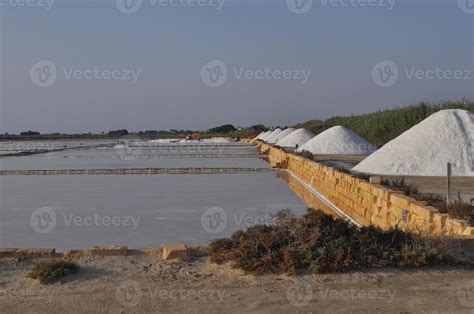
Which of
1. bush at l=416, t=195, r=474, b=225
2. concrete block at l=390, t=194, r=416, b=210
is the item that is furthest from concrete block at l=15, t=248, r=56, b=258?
concrete block at l=390, t=194, r=416, b=210

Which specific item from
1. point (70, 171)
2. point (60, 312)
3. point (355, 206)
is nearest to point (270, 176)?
point (70, 171)

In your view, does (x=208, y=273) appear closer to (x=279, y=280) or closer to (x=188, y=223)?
(x=279, y=280)

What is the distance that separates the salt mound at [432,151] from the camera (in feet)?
37.0

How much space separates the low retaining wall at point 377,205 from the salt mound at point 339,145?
24.5 feet

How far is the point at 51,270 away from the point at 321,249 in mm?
1837

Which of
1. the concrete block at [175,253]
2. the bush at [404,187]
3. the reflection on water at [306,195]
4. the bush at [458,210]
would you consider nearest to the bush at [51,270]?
the concrete block at [175,253]

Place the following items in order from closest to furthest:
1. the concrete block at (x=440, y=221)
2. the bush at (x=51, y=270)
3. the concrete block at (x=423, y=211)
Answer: the bush at (x=51, y=270), the concrete block at (x=440, y=221), the concrete block at (x=423, y=211)

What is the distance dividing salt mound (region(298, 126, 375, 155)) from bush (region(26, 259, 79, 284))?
18.7 metres

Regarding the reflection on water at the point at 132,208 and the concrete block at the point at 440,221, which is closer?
the concrete block at the point at 440,221

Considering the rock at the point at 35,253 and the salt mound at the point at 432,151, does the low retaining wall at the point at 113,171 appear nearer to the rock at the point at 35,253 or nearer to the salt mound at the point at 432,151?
the salt mound at the point at 432,151

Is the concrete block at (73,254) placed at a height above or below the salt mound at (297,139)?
below

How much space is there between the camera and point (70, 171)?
18016 mm

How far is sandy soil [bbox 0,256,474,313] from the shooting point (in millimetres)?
3596

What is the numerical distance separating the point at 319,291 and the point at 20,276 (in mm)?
2068
